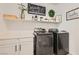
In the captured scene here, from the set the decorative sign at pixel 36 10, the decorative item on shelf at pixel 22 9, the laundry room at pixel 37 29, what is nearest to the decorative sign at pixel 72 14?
the laundry room at pixel 37 29

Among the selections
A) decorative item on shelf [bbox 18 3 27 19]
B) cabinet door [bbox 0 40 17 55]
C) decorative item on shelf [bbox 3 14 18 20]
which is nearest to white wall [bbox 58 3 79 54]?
decorative item on shelf [bbox 18 3 27 19]

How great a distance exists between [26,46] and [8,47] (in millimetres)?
388

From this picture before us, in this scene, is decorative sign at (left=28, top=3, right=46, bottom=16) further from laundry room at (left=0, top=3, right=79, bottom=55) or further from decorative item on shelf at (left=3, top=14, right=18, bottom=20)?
decorative item on shelf at (left=3, top=14, right=18, bottom=20)

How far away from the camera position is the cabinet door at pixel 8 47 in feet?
5.51

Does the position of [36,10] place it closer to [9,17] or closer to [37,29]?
[37,29]

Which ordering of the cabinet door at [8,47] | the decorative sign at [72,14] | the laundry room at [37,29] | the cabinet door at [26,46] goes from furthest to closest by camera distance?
the decorative sign at [72,14] → the cabinet door at [26,46] → the laundry room at [37,29] → the cabinet door at [8,47]

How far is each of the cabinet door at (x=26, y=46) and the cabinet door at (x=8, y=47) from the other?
16cm

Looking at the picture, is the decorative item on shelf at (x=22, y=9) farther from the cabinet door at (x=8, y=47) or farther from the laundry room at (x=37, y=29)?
the cabinet door at (x=8, y=47)

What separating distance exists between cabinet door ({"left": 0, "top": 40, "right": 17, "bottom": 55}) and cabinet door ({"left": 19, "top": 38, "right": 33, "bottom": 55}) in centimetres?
16

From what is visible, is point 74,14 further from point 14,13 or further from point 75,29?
point 14,13

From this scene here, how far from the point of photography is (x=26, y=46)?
6.63ft

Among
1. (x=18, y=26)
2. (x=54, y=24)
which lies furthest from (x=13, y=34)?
(x=54, y=24)

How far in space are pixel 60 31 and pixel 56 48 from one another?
460 mm

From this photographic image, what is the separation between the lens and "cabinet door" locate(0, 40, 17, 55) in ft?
5.51
